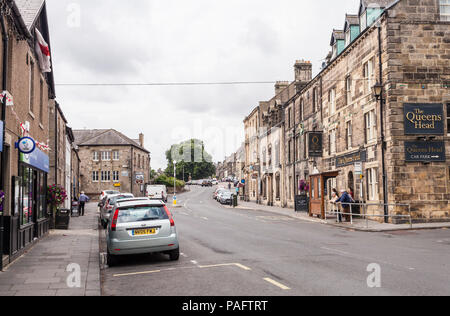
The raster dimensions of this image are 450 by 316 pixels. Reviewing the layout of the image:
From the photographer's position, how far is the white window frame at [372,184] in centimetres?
2247

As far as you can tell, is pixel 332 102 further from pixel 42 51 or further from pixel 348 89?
pixel 42 51

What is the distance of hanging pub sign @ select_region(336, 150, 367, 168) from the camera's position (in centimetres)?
2394

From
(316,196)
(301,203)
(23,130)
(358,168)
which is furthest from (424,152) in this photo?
(23,130)

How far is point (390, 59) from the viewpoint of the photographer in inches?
834

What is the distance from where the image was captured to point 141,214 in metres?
10.9

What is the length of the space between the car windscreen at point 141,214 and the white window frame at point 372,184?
14.6m

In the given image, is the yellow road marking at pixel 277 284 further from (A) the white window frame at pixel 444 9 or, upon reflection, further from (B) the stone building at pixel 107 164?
(B) the stone building at pixel 107 164

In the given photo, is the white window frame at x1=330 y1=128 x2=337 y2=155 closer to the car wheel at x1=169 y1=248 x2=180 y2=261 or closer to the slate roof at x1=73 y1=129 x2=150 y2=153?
the car wheel at x1=169 y1=248 x2=180 y2=261

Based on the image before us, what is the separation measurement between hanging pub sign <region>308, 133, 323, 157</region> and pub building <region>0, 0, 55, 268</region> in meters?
18.0

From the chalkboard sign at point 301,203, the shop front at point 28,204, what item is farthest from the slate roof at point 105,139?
the shop front at point 28,204

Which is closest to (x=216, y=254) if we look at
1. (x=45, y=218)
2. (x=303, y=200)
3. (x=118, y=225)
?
(x=118, y=225)

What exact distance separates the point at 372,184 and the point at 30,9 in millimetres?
17681

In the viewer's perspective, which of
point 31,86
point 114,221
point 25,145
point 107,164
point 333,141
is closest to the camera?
point 114,221
